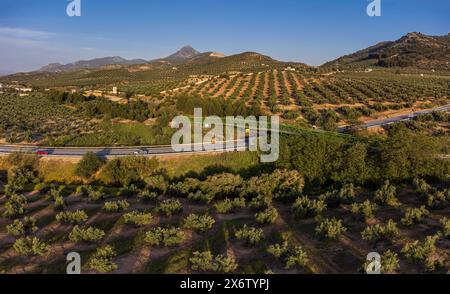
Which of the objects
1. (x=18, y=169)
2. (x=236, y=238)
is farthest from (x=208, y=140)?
(x=236, y=238)

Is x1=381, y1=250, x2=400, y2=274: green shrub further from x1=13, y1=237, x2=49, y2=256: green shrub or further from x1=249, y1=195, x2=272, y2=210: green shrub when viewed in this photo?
x1=13, y1=237, x2=49, y2=256: green shrub

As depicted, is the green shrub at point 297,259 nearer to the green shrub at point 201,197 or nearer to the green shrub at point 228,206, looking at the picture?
the green shrub at point 228,206

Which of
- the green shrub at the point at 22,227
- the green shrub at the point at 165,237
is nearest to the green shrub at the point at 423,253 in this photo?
the green shrub at the point at 165,237

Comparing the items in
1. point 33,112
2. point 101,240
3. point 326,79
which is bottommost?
point 101,240

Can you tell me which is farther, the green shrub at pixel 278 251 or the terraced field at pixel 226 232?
the green shrub at pixel 278 251

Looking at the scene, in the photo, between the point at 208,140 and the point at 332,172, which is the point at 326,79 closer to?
the point at 208,140
